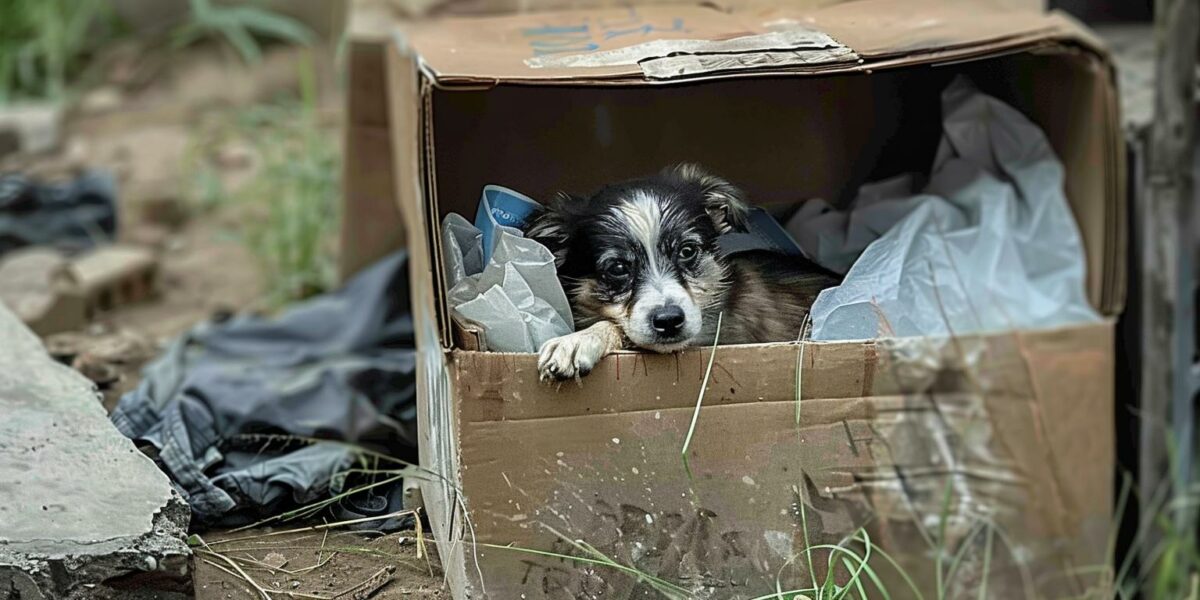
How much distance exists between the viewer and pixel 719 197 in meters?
2.40

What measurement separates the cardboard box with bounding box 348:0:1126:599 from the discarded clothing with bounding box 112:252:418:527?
50 cm

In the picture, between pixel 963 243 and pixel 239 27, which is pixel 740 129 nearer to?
pixel 963 243

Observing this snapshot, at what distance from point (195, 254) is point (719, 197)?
4.19 m

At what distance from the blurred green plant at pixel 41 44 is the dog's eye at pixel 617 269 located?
5831mm

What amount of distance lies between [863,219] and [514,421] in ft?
2.94

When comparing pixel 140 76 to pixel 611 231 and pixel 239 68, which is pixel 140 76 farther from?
pixel 611 231

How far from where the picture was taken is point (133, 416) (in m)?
3.05

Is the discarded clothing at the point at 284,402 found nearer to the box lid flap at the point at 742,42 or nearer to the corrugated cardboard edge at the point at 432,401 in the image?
the corrugated cardboard edge at the point at 432,401

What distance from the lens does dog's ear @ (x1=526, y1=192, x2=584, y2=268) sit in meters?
2.32

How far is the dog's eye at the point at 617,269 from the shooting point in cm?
235

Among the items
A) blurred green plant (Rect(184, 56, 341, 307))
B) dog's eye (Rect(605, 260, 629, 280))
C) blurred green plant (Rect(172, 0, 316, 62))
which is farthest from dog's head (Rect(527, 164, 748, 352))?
blurred green plant (Rect(172, 0, 316, 62))

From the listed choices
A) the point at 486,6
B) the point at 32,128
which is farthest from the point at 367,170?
the point at 32,128

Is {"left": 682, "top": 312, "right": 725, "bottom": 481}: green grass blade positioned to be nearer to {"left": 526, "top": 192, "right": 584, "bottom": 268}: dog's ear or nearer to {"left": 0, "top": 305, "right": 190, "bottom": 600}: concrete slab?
{"left": 526, "top": 192, "right": 584, "bottom": 268}: dog's ear

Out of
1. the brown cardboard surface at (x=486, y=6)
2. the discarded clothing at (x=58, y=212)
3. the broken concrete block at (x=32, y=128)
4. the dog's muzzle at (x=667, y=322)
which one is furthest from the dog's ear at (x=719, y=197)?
the broken concrete block at (x=32, y=128)
